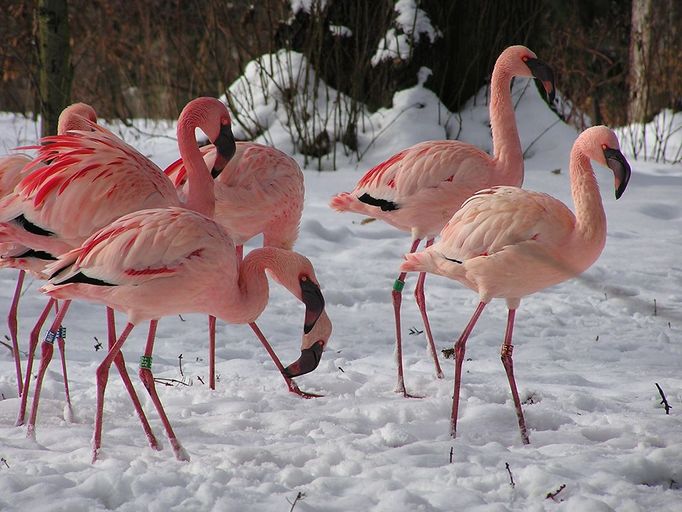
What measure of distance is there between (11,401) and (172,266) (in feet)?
3.92

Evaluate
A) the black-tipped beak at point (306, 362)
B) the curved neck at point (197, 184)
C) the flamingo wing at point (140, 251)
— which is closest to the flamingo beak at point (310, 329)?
the black-tipped beak at point (306, 362)

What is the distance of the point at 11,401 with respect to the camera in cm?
387

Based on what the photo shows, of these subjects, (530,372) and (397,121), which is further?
(397,121)

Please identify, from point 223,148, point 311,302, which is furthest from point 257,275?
point 223,148

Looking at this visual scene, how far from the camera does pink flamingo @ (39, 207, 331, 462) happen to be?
320 centimetres

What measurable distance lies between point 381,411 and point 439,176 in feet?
4.54

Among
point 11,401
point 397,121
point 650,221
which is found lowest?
point 11,401

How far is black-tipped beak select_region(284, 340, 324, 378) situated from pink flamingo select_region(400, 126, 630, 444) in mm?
597

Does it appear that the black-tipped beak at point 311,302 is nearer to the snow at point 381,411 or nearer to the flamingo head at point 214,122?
the snow at point 381,411

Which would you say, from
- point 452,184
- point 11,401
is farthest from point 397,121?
point 11,401

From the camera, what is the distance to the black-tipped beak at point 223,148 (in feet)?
14.1

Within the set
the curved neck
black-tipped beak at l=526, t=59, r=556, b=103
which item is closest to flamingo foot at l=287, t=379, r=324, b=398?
the curved neck

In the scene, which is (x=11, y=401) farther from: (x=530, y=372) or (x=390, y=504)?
(x=530, y=372)

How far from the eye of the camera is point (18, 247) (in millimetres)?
3840
